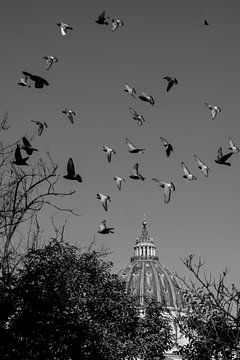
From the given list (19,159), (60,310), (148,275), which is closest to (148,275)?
(148,275)

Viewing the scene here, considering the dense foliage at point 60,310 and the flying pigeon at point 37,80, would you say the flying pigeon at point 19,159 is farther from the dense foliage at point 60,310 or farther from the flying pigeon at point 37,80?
the dense foliage at point 60,310

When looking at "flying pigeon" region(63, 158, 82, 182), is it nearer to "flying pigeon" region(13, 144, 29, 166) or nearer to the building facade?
"flying pigeon" region(13, 144, 29, 166)

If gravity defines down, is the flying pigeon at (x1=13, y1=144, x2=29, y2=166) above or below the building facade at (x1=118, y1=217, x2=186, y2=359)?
below

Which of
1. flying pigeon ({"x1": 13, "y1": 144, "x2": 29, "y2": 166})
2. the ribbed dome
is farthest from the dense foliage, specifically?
the ribbed dome

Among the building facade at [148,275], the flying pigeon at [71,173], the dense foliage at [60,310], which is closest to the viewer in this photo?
the flying pigeon at [71,173]

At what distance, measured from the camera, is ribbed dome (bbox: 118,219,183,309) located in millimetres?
134250

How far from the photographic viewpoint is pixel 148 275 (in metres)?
142

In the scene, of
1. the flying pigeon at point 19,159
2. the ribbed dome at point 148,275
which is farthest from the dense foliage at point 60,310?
the ribbed dome at point 148,275

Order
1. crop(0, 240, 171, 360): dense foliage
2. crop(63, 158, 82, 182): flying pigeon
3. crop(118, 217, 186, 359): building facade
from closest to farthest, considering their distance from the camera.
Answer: crop(63, 158, 82, 182): flying pigeon
crop(0, 240, 171, 360): dense foliage
crop(118, 217, 186, 359): building facade

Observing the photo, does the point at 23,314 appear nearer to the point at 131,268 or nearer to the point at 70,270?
the point at 70,270

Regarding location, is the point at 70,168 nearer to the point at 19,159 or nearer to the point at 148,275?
the point at 19,159

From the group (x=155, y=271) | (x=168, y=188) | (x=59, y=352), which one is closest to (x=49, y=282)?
(x=59, y=352)

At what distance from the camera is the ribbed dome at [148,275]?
134250 millimetres

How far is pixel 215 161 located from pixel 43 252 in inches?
612
